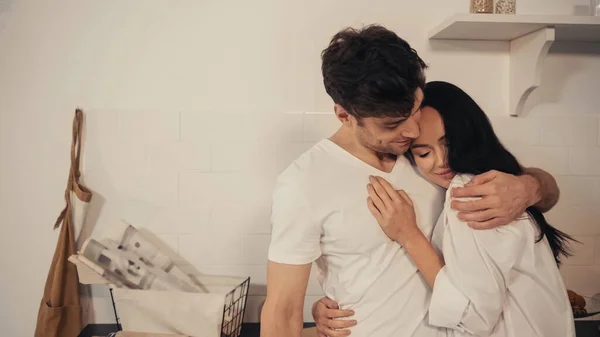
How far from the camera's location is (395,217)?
1003mm

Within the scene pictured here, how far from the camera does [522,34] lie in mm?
1405

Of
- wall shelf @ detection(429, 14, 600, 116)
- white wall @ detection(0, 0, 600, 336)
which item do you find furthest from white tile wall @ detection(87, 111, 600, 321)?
wall shelf @ detection(429, 14, 600, 116)

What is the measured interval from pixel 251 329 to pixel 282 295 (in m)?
0.51

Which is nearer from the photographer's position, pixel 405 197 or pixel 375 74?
pixel 375 74

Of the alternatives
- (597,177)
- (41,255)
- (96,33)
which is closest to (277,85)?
(96,33)

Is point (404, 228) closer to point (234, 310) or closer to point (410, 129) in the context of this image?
point (410, 129)

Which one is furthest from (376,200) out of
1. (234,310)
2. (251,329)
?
(251,329)

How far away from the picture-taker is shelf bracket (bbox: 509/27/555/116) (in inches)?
52.3

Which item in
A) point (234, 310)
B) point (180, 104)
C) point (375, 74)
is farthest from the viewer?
point (180, 104)

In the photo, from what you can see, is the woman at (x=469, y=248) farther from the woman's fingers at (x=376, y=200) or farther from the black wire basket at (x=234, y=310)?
the black wire basket at (x=234, y=310)

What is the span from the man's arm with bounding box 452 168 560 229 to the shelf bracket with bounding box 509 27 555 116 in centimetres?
48

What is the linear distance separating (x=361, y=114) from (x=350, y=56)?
10cm

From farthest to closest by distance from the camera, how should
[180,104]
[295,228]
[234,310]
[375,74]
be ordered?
1. [180,104]
2. [234,310]
3. [295,228]
4. [375,74]

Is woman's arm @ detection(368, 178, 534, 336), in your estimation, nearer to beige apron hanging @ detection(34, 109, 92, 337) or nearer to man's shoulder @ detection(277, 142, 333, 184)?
man's shoulder @ detection(277, 142, 333, 184)
